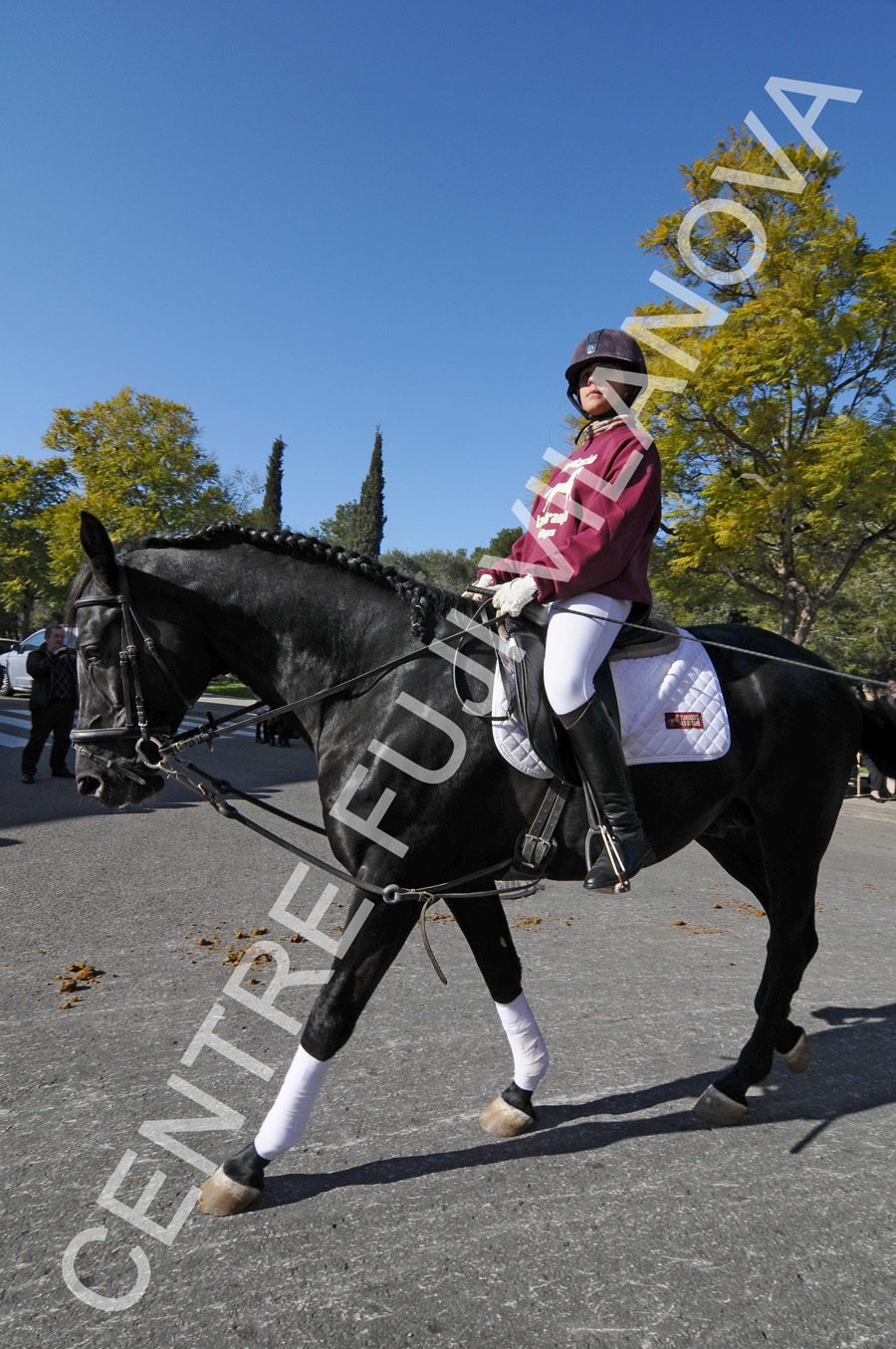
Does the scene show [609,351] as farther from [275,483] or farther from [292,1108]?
A: [275,483]

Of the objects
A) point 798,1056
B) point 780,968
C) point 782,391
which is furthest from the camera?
point 782,391

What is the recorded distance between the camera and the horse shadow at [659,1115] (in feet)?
8.72

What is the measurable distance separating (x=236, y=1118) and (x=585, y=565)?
2.38 meters

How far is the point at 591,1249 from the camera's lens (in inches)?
91.3

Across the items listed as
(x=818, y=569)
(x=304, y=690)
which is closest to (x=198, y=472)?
(x=818, y=569)

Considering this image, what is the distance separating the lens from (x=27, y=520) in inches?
1289

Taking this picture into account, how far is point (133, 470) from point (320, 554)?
2710 centimetres

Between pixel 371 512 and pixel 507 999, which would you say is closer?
pixel 507 999

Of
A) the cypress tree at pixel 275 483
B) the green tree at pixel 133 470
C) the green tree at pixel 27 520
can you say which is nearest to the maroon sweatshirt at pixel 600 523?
the green tree at pixel 133 470

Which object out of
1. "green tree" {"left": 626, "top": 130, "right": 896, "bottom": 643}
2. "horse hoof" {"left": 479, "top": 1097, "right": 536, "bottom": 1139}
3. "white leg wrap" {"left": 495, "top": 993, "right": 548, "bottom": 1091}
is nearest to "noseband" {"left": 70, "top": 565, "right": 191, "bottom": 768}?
"white leg wrap" {"left": 495, "top": 993, "right": 548, "bottom": 1091}

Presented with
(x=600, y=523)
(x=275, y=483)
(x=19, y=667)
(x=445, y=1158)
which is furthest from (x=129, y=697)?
(x=275, y=483)

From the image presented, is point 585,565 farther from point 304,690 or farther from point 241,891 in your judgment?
point 241,891

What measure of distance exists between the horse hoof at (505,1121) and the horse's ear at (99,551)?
235 centimetres

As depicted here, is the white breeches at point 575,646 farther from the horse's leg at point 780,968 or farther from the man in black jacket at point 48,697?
the man in black jacket at point 48,697
